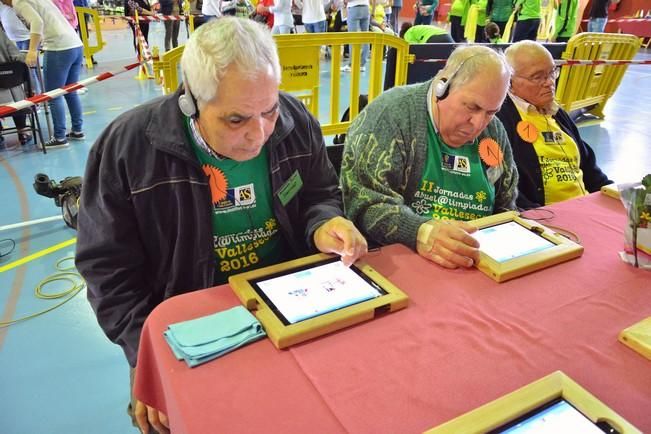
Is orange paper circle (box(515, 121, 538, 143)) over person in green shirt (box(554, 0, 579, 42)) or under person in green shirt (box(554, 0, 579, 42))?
under

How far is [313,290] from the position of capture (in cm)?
113

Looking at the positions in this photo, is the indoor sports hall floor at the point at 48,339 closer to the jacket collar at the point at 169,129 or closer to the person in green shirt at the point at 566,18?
the jacket collar at the point at 169,129

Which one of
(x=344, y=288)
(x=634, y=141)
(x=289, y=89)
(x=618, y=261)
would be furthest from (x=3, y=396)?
(x=634, y=141)

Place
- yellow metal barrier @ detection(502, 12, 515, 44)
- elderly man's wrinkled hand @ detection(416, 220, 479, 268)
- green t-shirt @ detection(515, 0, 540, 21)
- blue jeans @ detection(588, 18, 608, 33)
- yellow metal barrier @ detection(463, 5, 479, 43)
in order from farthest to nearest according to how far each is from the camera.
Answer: blue jeans @ detection(588, 18, 608, 33), yellow metal barrier @ detection(463, 5, 479, 43), yellow metal barrier @ detection(502, 12, 515, 44), green t-shirt @ detection(515, 0, 540, 21), elderly man's wrinkled hand @ detection(416, 220, 479, 268)

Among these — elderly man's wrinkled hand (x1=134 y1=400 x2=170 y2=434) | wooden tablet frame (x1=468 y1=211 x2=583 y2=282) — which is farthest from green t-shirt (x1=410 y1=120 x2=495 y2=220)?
elderly man's wrinkled hand (x1=134 y1=400 x2=170 y2=434)

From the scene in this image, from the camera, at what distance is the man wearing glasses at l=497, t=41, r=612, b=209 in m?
2.31

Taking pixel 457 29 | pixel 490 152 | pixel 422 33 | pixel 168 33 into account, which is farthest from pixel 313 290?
pixel 168 33

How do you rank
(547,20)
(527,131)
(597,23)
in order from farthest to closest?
1. (597,23)
2. (547,20)
3. (527,131)

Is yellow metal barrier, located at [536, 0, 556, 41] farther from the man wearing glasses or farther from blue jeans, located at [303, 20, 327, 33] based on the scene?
the man wearing glasses

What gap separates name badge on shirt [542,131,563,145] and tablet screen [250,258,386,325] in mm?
1614

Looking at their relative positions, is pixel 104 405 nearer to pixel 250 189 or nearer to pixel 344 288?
pixel 250 189

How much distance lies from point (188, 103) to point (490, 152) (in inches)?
46.2

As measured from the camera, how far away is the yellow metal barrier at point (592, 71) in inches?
205

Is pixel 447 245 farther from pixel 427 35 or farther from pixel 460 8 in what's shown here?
pixel 460 8
